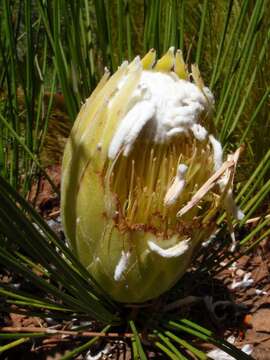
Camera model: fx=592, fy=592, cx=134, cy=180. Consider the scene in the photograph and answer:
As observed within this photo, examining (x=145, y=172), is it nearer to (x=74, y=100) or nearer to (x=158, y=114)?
(x=158, y=114)

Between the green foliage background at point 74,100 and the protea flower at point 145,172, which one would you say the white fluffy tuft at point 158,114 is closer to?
the protea flower at point 145,172

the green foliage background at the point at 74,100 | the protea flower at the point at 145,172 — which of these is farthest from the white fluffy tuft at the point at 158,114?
the green foliage background at the point at 74,100

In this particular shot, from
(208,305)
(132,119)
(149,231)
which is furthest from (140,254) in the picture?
(208,305)

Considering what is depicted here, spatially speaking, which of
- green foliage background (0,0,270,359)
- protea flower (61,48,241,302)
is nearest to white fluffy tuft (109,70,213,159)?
protea flower (61,48,241,302)

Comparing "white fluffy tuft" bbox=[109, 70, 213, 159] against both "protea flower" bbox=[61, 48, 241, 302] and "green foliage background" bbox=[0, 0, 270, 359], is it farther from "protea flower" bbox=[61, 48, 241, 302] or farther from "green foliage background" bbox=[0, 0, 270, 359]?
"green foliage background" bbox=[0, 0, 270, 359]

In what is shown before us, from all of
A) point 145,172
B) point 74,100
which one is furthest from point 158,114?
point 74,100

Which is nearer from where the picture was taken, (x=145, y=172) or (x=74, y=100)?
(x=145, y=172)

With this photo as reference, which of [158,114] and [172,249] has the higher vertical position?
[158,114]

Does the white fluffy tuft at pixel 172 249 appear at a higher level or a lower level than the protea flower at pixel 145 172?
lower

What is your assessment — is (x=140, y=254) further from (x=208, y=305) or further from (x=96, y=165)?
(x=208, y=305)
